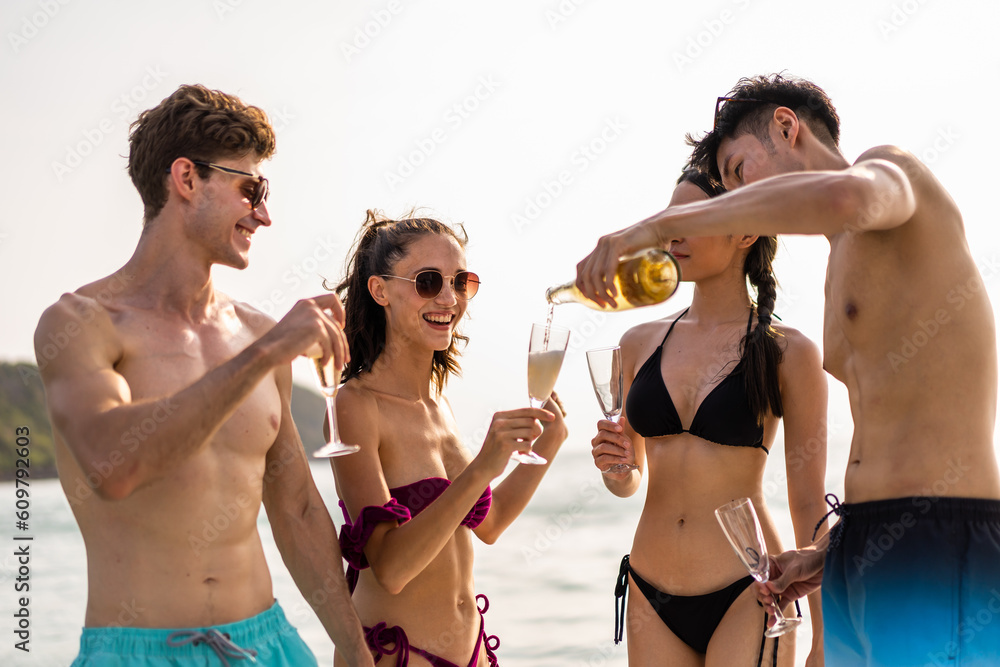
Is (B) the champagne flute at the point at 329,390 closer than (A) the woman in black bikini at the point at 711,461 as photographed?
Yes

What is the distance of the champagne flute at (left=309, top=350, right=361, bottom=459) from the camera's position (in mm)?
2682

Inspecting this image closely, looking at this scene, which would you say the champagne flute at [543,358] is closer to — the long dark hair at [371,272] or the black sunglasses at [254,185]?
the long dark hair at [371,272]

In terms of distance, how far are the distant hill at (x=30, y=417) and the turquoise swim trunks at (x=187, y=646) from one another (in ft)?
37.8

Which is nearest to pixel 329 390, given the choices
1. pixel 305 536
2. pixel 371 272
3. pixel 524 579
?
pixel 305 536

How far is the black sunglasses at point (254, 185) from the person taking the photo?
2.98 meters

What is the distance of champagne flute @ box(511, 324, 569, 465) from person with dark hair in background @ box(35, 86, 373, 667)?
29.3 inches

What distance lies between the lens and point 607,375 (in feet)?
11.2

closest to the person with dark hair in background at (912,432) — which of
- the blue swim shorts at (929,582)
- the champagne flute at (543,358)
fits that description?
the blue swim shorts at (929,582)

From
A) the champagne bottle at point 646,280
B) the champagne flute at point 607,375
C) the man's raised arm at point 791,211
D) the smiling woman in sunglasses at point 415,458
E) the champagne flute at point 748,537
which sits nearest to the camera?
the man's raised arm at point 791,211

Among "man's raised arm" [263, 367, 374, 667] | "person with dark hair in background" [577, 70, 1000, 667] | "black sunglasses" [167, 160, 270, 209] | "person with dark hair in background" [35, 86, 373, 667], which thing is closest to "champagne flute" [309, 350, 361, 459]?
"person with dark hair in background" [35, 86, 373, 667]

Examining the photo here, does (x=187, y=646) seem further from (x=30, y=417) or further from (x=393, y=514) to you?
(x=30, y=417)

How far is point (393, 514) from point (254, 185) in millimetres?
1265

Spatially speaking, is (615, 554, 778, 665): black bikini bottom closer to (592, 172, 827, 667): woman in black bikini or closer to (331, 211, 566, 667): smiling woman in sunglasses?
(592, 172, 827, 667): woman in black bikini

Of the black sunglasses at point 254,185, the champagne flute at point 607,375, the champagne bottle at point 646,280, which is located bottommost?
the champagne flute at point 607,375
